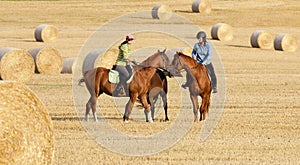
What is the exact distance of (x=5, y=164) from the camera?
1264 cm

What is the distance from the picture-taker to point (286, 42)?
4481 cm

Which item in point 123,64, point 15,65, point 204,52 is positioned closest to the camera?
point 123,64

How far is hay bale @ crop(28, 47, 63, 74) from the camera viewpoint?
3234 cm

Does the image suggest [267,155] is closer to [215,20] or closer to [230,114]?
[230,114]

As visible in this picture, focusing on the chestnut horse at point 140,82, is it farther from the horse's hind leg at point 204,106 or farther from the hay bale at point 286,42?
the hay bale at point 286,42

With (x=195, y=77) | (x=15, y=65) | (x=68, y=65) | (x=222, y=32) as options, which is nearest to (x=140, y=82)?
(x=195, y=77)

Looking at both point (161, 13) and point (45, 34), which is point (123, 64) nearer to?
point (45, 34)

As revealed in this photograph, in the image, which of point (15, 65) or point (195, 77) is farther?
Answer: point (15, 65)

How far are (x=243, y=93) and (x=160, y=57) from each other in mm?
7272

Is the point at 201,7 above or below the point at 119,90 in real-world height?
above

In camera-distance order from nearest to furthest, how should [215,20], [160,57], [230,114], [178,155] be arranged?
1. [178,155]
2. [160,57]
3. [230,114]
4. [215,20]

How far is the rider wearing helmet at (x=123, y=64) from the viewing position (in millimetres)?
19855

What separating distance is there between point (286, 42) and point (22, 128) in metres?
32.9

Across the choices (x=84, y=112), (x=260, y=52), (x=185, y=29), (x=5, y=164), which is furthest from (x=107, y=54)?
(x=185, y=29)
